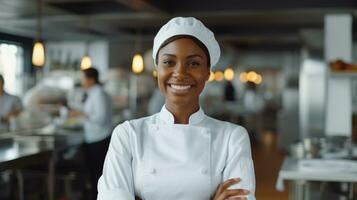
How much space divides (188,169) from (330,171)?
1.89 metres

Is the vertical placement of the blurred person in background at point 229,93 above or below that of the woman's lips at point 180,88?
below

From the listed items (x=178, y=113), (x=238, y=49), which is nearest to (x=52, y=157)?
(x=178, y=113)

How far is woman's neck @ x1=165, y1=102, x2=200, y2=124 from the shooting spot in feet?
5.11

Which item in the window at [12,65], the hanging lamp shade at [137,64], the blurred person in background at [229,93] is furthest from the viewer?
the blurred person in background at [229,93]

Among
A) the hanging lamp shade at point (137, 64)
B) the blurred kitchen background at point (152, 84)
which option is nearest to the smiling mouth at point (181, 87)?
the blurred kitchen background at point (152, 84)

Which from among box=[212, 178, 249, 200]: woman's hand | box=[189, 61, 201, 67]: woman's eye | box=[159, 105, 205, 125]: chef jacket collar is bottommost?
box=[212, 178, 249, 200]: woman's hand

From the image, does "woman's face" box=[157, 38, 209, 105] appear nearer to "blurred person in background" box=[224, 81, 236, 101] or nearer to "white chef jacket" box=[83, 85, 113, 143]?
"white chef jacket" box=[83, 85, 113, 143]

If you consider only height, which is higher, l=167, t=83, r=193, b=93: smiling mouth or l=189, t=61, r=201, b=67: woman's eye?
Answer: l=189, t=61, r=201, b=67: woman's eye

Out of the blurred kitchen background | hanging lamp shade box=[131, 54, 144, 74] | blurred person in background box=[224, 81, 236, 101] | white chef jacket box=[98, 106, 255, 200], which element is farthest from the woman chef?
blurred person in background box=[224, 81, 236, 101]

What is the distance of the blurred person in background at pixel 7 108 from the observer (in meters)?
4.73

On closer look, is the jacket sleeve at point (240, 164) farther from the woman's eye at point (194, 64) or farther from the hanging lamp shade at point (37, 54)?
the hanging lamp shade at point (37, 54)

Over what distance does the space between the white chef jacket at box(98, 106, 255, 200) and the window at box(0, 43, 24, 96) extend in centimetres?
676

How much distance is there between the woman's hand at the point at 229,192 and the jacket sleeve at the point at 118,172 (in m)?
0.26

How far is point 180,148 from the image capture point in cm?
154
